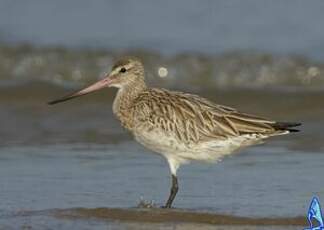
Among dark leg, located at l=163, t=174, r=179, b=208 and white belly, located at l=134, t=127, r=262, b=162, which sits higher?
white belly, located at l=134, t=127, r=262, b=162

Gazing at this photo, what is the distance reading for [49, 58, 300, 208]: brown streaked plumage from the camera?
31.8 ft

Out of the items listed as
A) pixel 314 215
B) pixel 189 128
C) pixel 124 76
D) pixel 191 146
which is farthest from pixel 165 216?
pixel 124 76

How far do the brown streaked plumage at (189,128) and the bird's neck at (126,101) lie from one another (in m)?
0.01

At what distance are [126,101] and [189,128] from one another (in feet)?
2.27

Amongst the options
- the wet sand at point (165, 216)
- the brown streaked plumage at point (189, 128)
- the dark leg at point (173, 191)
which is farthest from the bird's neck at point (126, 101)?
the wet sand at point (165, 216)

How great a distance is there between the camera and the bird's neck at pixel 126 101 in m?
10.0

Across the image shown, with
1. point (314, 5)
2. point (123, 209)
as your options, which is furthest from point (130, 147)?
point (314, 5)

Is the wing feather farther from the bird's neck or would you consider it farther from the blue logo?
the blue logo

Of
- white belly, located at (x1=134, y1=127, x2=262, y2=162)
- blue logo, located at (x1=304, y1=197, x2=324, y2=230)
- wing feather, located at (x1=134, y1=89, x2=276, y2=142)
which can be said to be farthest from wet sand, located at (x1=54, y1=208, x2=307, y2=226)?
wing feather, located at (x1=134, y1=89, x2=276, y2=142)

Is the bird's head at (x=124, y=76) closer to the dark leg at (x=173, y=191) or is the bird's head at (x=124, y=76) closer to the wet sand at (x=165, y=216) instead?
the dark leg at (x=173, y=191)

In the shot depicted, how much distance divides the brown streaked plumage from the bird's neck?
0.04 feet

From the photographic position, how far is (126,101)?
33.4 feet

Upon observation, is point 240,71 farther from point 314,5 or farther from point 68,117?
point 68,117

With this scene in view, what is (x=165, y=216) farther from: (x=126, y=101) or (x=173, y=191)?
(x=126, y=101)
